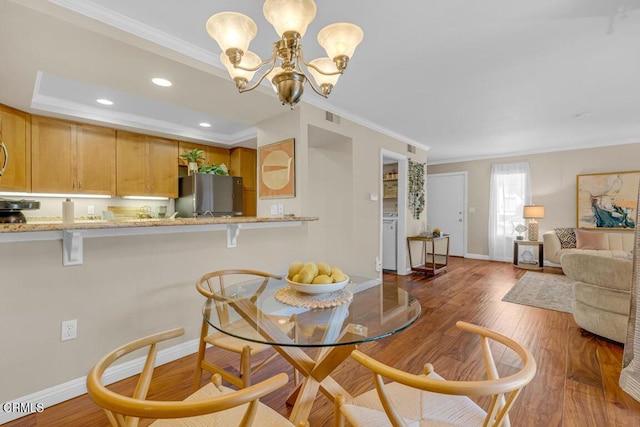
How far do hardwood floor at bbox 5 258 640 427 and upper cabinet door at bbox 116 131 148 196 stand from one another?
8.85 feet

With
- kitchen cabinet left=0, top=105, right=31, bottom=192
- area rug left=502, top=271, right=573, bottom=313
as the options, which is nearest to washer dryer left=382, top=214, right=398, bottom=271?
area rug left=502, top=271, right=573, bottom=313

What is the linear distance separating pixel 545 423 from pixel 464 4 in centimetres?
239

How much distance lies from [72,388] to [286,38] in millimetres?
2299

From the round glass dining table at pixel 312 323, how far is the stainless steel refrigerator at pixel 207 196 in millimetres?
2807

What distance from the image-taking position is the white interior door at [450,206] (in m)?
A: 6.69

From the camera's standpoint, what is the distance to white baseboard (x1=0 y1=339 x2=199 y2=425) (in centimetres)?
157

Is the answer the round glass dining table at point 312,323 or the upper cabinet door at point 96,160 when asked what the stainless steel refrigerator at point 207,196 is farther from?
the round glass dining table at point 312,323

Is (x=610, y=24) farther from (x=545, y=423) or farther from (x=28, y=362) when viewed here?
(x=28, y=362)

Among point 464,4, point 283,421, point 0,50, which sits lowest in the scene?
point 283,421

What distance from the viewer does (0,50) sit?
5.98 ft

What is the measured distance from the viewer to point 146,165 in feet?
13.2

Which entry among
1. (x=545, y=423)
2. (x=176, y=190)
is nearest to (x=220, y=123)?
(x=176, y=190)

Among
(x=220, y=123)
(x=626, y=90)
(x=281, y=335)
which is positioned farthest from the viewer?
(x=220, y=123)

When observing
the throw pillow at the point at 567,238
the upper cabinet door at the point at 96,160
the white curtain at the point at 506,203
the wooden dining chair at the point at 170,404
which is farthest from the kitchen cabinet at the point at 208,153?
the throw pillow at the point at 567,238
